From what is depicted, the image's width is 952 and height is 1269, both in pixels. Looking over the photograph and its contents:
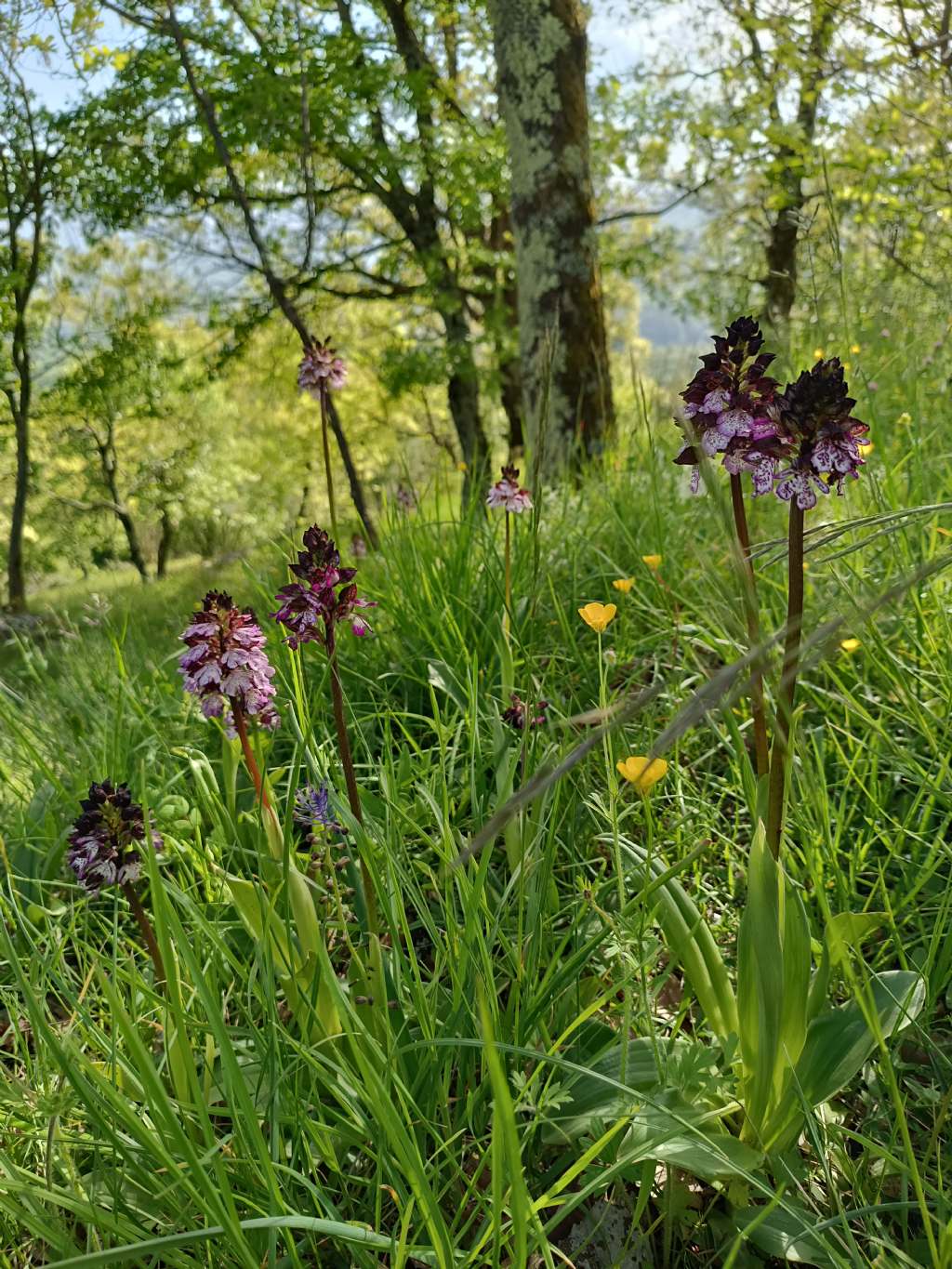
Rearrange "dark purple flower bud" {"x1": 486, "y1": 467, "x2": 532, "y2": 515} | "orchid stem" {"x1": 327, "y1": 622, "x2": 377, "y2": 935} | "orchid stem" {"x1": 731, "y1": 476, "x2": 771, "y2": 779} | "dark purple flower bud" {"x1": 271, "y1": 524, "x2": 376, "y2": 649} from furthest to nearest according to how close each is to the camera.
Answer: "dark purple flower bud" {"x1": 486, "y1": 467, "x2": 532, "y2": 515} < "dark purple flower bud" {"x1": 271, "y1": 524, "x2": 376, "y2": 649} < "orchid stem" {"x1": 327, "y1": 622, "x2": 377, "y2": 935} < "orchid stem" {"x1": 731, "y1": 476, "x2": 771, "y2": 779}

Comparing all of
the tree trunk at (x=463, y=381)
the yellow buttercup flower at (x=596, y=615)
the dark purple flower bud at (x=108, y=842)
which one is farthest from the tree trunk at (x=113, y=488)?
the yellow buttercup flower at (x=596, y=615)

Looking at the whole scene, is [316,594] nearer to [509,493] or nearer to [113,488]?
[509,493]

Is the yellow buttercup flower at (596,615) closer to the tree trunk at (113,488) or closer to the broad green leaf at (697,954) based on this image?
the broad green leaf at (697,954)

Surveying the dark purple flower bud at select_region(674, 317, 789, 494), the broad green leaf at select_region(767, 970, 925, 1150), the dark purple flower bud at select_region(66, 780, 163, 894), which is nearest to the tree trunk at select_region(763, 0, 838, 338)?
the dark purple flower bud at select_region(674, 317, 789, 494)

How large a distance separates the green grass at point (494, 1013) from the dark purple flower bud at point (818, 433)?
0.37 ft

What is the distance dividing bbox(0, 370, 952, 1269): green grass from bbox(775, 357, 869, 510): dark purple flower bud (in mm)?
114

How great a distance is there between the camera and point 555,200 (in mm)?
5016

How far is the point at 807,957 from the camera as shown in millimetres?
1013

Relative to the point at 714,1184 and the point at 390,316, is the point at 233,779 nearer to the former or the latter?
the point at 714,1184

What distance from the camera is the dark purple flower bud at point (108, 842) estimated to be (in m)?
1.33

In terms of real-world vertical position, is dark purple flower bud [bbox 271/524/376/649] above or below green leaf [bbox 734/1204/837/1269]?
above

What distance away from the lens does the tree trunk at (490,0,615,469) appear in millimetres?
4918

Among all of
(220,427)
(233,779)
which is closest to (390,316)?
(220,427)

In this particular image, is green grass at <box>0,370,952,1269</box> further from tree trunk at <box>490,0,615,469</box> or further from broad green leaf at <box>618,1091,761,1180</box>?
tree trunk at <box>490,0,615,469</box>
